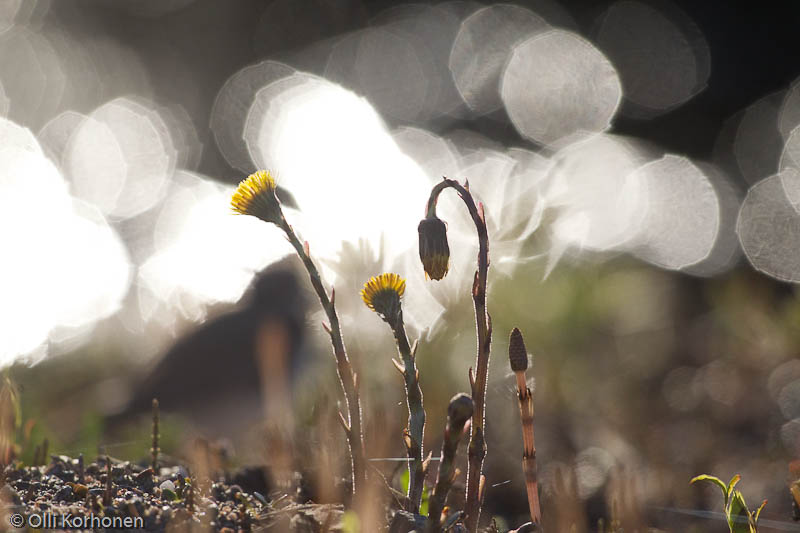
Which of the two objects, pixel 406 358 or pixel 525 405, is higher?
pixel 406 358

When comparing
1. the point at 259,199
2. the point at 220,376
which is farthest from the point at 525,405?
the point at 220,376

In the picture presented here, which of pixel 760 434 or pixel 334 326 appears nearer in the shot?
pixel 334 326

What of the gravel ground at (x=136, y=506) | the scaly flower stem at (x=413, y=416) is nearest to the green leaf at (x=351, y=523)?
the gravel ground at (x=136, y=506)

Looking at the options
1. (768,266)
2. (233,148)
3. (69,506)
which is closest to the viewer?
(69,506)

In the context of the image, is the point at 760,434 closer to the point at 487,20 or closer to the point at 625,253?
the point at 625,253

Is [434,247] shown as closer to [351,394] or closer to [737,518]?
[351,394]

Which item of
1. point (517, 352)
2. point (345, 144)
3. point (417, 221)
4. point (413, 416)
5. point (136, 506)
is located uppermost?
point (345, 144)

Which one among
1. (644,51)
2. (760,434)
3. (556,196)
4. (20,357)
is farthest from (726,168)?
(20,357)
